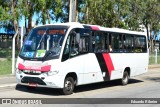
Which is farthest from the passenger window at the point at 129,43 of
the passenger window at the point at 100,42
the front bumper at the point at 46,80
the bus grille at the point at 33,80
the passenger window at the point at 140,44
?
the bus grille at the point at 33,80

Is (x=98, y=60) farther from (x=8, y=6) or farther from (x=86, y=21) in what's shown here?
(x=86, y=21)

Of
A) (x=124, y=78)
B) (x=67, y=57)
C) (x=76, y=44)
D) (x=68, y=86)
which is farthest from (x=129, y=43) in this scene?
(x=68, y=86)

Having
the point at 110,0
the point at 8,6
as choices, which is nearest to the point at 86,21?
the point at 110,0

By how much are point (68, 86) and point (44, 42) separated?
182 centimetres

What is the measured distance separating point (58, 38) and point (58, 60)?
96cm

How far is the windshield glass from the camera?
13.8 metres

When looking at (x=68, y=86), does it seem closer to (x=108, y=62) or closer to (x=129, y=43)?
(x=108, y=62)

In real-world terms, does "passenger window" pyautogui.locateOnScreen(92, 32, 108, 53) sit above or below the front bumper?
above

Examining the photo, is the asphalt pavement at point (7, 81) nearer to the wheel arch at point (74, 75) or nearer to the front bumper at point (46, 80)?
the front bumper at point (46, 80)

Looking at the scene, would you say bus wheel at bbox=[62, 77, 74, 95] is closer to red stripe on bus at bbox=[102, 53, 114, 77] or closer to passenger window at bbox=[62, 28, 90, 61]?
passenger window at bbox=[62, 28, 90, 61]

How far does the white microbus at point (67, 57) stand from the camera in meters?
13.6

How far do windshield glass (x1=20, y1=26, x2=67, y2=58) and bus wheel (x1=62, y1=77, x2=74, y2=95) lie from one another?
106 cm

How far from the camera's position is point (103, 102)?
1242 centimetres

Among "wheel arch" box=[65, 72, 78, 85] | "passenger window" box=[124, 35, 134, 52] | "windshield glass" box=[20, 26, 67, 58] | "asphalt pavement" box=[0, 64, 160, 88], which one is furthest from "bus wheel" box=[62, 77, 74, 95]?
"passenger window" box=[124, 35, 134, 52]
